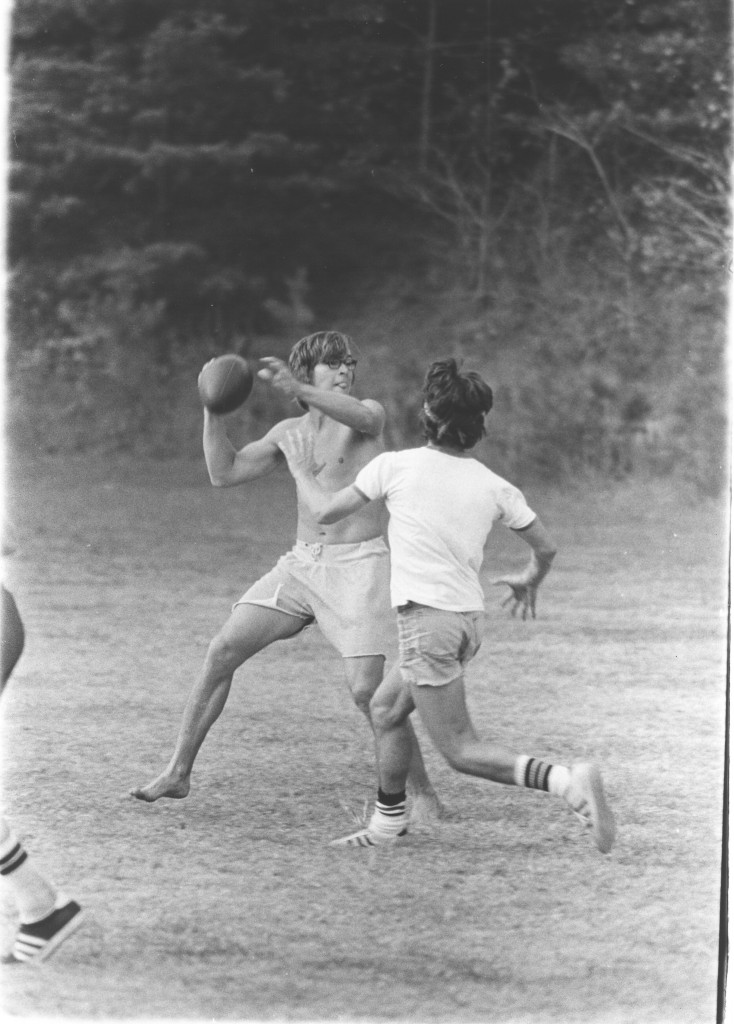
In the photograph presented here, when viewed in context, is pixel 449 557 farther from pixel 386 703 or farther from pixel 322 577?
pixel 322 577

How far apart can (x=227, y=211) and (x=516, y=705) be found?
11.0 m

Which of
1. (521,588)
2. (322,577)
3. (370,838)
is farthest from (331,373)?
(370,838)

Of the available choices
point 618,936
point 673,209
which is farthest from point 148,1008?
point 673,209

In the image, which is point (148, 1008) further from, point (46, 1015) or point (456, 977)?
point (456, 977)

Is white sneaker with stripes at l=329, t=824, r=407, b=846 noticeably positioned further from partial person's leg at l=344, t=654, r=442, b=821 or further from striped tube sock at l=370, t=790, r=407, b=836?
partial person's leg at l=344, t=654, r=442, b=821

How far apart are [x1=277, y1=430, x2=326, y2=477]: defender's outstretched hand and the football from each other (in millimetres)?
323

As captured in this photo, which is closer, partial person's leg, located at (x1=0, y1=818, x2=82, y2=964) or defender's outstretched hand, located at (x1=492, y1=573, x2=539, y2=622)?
partial person's leg, located at (x1=0, y1=818, x2=82, y2=964)

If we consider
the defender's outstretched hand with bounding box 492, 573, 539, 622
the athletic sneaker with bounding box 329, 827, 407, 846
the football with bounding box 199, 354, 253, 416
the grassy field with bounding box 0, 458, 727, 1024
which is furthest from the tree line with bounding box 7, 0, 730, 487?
the defender's outstretched hand with bounding box 492, 573, 539, 622

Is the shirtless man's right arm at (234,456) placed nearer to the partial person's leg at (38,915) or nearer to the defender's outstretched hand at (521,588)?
the defender's outstretched hand at (521,588)

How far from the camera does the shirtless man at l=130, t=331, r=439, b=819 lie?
4.29 m

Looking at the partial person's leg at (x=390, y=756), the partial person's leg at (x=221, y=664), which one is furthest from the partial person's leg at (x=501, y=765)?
the partial person's leg at (x=221, y=664)

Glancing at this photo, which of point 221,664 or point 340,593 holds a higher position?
point 340,593

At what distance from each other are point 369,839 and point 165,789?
0.66 metres

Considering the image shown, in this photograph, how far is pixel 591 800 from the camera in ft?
12.2
